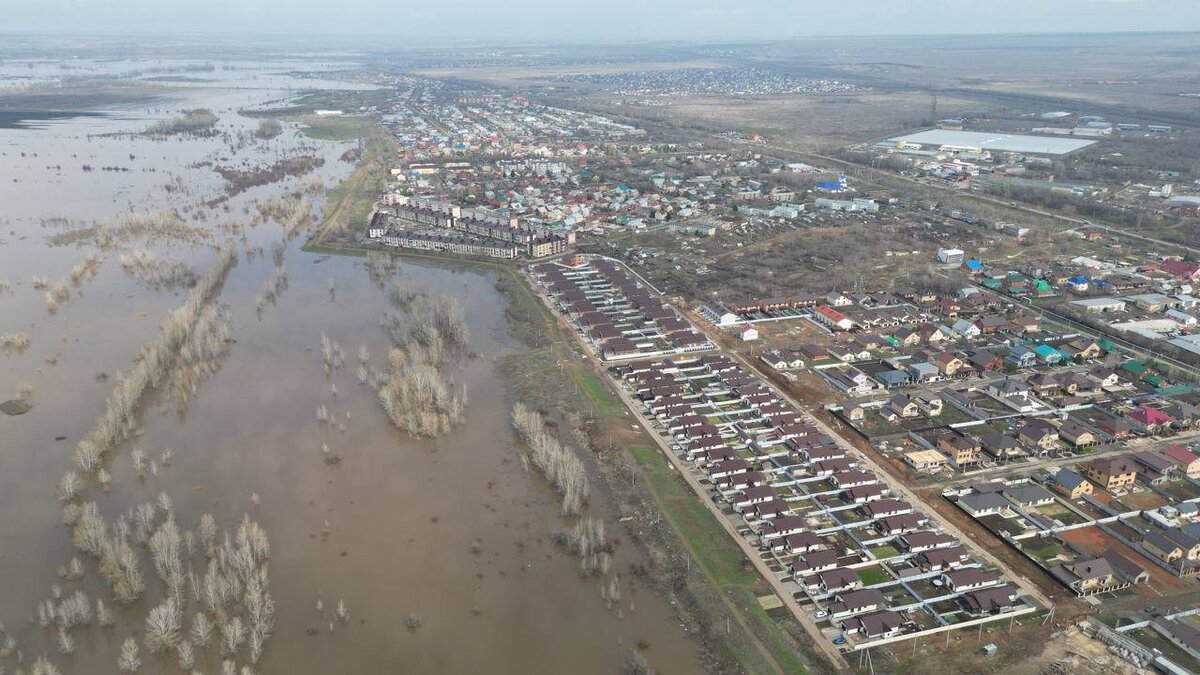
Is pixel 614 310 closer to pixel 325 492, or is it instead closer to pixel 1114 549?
pixel 325 492

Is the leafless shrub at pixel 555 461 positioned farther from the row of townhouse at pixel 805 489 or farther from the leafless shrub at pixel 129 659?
the leafless shrub at pixel 129 659

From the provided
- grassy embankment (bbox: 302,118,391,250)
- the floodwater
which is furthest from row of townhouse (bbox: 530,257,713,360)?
grassy embankment (bbox: 302,118,391,250)

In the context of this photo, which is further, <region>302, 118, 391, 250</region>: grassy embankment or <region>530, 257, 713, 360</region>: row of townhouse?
<region>302, 118, 391, 250</region>: grassy embankment

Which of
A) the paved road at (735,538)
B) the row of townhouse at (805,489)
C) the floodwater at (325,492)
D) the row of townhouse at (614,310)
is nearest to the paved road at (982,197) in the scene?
the row of townhouse at (614,310)

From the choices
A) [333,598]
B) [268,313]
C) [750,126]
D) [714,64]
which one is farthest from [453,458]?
[714,64]

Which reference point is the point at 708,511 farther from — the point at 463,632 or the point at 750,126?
the point at 750,126

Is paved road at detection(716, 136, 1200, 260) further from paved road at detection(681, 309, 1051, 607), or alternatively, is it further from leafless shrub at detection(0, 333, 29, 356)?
leafless shrub at detection(0, 333, 29, 356)

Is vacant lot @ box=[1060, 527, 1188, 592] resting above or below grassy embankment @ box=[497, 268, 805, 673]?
below

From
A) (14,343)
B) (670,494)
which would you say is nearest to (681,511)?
(670,494)
